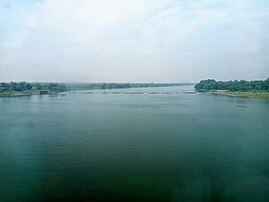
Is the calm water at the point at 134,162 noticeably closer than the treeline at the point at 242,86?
Yes

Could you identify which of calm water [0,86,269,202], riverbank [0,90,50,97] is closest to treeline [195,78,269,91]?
calm water [0,86,269,202]

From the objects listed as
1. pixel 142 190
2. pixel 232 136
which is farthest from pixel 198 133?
pixel 142 190

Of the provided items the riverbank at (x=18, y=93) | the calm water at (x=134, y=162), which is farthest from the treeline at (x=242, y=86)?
the riverbank at (x=18, y=93)

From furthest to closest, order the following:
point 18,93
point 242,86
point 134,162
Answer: point 242,86 → point 18,93 → point 134,162

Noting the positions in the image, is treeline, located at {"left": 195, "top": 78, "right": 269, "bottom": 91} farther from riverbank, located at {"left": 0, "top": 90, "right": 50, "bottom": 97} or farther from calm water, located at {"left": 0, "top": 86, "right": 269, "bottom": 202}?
riverbank, located at {"left": 0, "top": 90, "right": 50, "bottom": 97}

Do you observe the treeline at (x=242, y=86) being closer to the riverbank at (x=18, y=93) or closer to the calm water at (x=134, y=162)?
the calm water at (x=134, y=162)

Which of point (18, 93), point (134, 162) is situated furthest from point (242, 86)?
point (134, 162)

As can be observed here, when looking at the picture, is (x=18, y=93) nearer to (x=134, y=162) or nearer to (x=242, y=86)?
(x=242, y=86)

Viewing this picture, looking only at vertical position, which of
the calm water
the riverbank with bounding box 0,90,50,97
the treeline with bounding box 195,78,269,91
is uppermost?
the treeline with bounding box 195,78,269,91

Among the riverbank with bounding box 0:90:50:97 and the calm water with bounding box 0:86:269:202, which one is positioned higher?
the riverbank with bounding box 0:90:50:97

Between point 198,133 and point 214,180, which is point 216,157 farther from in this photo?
point 198,133

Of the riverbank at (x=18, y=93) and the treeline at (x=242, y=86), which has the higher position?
the treeline at (x=242, y=86)
